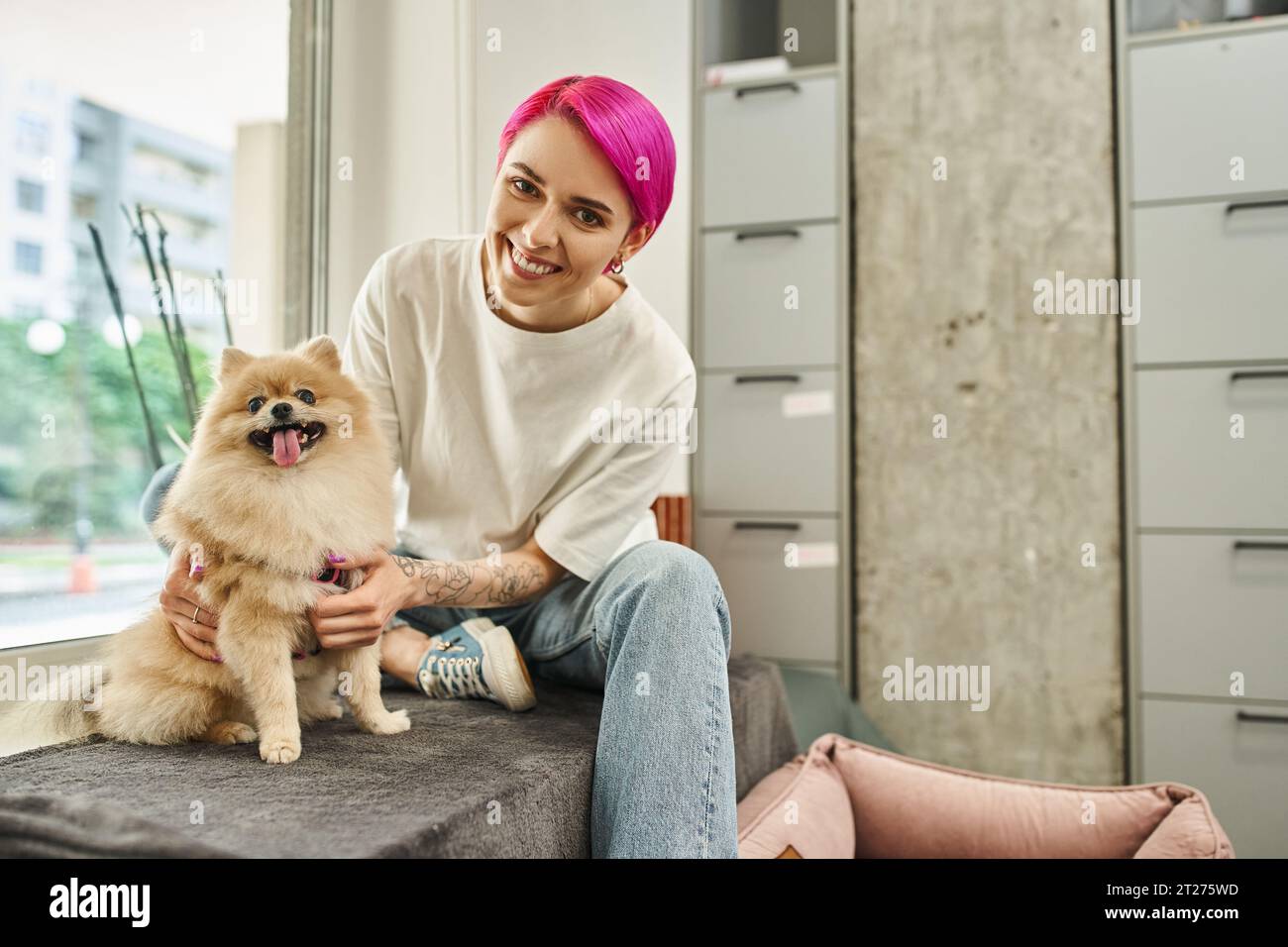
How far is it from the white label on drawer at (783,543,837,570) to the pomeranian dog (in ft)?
4.59

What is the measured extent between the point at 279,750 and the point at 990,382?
176cm

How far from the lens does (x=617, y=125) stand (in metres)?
0.95

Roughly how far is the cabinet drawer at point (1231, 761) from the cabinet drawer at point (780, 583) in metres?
0.72

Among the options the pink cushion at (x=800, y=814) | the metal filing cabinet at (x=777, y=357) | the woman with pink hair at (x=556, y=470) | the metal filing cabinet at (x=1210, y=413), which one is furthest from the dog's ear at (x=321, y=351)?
the metal filing cabinet at (x=1210, y=413)

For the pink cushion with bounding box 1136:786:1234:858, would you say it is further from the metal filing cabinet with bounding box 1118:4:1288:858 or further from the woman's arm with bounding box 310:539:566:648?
the woman's arm with bounding box 310:539:566:648

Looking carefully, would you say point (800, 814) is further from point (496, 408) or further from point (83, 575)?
point (83, 575)

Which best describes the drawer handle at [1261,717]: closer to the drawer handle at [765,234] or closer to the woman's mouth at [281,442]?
the drawer handle at [765,234]

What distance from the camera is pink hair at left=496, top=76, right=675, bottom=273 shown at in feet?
3.10

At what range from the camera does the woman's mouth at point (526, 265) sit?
3.24 ft

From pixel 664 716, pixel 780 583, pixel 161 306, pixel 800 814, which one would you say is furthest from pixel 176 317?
pixel 780 583

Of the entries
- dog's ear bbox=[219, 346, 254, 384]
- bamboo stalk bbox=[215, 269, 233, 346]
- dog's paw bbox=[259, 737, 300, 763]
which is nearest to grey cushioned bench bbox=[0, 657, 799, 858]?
dog's paw bbox=[259, 737, 300, 763]

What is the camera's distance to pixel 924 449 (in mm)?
2096
